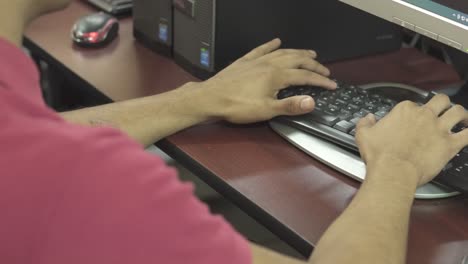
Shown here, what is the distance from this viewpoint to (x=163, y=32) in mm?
1290

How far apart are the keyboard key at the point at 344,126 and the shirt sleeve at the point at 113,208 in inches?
16.6

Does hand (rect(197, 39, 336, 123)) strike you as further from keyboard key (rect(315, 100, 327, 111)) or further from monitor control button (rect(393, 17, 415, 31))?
monitor control button (rect(393, 17, 415, 31))

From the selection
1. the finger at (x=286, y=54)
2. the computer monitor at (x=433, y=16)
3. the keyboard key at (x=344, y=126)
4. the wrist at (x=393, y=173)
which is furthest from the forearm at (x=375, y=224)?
the finger at (x=286, y=54)

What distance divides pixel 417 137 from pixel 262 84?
248mm

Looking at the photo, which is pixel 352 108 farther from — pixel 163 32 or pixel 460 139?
pixel 163 32

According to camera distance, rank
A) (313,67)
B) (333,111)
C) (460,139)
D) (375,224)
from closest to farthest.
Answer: (375,224), (460,139), (333,111), (313,67)

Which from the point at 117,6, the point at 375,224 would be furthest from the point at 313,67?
the point at 117,6

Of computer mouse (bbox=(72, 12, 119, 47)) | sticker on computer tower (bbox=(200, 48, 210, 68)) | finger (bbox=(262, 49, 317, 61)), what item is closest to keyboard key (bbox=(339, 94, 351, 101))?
finger (bbox=(262, 49, 317, 61))

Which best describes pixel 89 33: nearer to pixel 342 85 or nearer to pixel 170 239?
pixel 342 85

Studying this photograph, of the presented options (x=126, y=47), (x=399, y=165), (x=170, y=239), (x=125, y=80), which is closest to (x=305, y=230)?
(x=399, y=165)

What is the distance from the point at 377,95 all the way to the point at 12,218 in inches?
25.6

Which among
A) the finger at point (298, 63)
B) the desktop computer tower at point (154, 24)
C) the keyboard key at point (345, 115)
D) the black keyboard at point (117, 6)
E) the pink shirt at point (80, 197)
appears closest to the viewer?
the pink shirt at point (80, 197)

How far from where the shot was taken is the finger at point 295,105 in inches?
40.1

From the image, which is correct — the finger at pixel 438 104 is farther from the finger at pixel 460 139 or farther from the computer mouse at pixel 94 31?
the computer mouse at pixel 94 31
